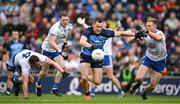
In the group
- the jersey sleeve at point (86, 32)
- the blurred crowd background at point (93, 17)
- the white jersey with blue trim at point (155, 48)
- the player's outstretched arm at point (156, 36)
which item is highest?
the blurred crowd background at point (93, 17)

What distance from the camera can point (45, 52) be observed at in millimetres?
24906

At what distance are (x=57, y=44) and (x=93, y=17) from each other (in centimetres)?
744

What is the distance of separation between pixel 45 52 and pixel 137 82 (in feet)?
11.6

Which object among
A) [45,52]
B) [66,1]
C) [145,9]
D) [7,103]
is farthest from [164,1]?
[7,103]

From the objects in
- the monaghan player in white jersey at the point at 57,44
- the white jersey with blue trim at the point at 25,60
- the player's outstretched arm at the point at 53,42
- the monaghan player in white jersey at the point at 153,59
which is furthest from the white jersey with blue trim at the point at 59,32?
the monaghan player in white jersey at the point at 153,59

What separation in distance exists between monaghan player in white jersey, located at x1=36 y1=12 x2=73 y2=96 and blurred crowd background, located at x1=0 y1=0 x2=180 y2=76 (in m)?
4.98

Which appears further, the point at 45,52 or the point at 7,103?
the point at 45,52

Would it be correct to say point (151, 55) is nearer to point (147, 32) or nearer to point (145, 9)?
point (147, 32)

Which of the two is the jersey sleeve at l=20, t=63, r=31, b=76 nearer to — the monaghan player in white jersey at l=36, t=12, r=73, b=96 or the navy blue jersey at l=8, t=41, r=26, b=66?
the monaghan player in white jersey at l=36, t=12, r=73, b=96

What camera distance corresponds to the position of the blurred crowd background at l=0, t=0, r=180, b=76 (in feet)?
98.6

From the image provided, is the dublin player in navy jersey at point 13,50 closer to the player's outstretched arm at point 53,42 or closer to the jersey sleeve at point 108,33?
the player's outstretched arm at point 53,42

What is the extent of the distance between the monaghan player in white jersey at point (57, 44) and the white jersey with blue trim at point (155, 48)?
8.94ft

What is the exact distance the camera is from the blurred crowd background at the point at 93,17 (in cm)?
3006

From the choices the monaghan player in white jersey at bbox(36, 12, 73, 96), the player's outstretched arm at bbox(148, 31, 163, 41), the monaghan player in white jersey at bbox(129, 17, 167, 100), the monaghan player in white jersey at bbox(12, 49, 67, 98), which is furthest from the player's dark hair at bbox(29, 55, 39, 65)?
the player's outstretched arm at bbox(148, 31, 163, 41)
